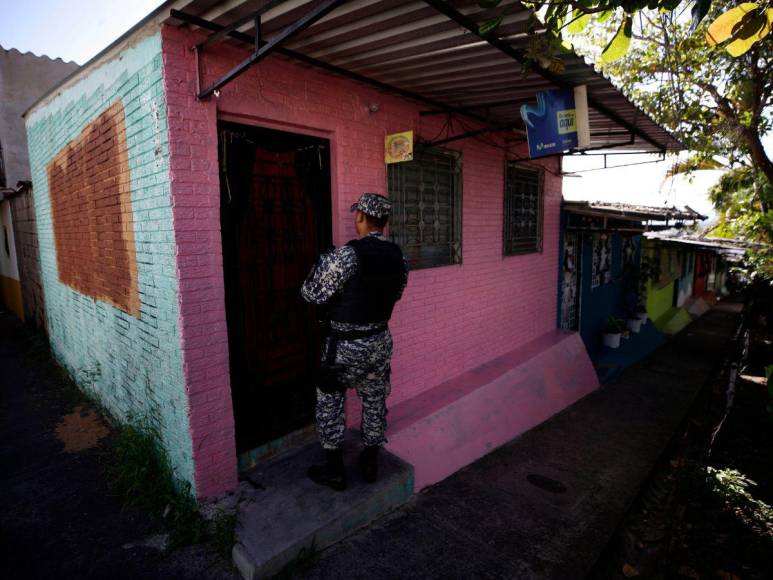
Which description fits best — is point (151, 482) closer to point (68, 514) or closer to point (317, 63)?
point (68, 514)

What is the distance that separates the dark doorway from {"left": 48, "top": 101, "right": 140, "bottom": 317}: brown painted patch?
0.84m

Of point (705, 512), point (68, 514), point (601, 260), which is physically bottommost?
point (705, 512)

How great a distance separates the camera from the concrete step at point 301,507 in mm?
2730

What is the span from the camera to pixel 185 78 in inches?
112

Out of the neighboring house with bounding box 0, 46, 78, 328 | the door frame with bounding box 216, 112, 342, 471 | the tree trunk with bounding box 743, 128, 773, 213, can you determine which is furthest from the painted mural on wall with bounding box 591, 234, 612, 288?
the neighboring house with bounding box 0, 46, 78, 328

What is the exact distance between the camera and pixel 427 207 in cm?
481

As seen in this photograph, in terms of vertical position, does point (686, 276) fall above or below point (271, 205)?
below

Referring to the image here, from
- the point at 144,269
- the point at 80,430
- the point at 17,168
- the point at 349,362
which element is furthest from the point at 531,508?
the point at 17,168

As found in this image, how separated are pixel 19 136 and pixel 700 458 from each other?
45.0 ft

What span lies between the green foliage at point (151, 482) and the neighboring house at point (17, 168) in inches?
Result: 231

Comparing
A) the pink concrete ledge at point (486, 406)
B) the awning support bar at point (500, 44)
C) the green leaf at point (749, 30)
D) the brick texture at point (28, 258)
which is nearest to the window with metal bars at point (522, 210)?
the pink concrete ledge at point (486, 406)

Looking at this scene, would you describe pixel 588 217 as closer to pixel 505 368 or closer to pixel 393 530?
pixel 505 368

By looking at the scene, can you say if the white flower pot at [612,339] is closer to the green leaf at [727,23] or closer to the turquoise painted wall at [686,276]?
the green leaf at [727,23]

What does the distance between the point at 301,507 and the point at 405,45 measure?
132 inches
